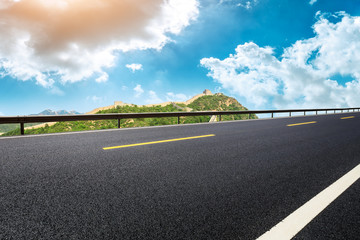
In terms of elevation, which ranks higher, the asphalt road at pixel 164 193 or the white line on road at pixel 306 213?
the asphalt road at pixel 164 193

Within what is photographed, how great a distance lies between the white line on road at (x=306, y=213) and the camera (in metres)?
2.06

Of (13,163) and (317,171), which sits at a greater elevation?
(13,163)

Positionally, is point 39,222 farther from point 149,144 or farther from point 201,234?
point 149,144

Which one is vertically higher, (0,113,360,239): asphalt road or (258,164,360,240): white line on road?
(0,113,360,239): asphalt road

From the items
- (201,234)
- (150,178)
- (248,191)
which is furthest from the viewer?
(150,178)

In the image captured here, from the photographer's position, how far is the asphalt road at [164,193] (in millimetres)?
2104

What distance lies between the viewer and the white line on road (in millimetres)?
2056

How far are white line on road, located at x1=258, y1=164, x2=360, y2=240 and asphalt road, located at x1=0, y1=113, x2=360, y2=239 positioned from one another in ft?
0.19

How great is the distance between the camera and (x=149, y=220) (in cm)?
222

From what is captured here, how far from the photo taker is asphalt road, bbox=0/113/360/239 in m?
2.10

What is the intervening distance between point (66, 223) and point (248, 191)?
2.23m

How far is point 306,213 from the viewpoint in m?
2.45

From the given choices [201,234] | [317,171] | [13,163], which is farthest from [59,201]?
[317,171]

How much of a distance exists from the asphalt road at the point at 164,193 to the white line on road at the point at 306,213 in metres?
0.06
